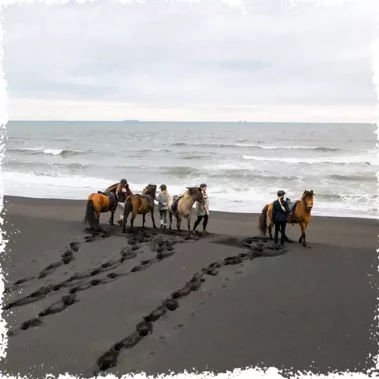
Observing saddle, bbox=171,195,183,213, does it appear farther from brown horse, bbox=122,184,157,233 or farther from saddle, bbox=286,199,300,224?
saddle, bbox=286,199,300,224

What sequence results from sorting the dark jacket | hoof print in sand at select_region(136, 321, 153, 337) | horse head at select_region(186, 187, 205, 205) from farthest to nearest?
horse head at select_region(186, 187, 205, 205), the dark jacket, hoof print in sand at select_region(136, 321, 153, 337)

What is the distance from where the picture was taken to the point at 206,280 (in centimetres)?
755

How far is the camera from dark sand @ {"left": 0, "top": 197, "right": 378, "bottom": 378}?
5.02 m

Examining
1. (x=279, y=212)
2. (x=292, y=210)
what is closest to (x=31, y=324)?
(x=279, y=212)

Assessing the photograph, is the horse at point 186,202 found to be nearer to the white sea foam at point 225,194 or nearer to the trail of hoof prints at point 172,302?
the trail of hoof prints at point 172,302

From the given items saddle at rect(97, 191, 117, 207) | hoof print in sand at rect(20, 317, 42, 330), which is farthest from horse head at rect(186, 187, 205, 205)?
hoof print in sand at rect(20, 317, 42, 330)

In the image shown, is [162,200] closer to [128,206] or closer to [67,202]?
[128,206]

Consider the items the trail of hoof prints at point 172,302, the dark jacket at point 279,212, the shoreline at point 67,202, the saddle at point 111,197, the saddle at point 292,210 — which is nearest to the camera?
the trail of hoof prints at point 172,302

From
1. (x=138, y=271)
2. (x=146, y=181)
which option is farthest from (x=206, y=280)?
(x=146, y=181)

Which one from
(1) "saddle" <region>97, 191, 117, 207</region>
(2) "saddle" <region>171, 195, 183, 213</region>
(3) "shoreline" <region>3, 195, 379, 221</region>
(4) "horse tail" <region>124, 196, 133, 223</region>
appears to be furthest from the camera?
(3) "shoreline" <region>3, 195, 379, 221</region>

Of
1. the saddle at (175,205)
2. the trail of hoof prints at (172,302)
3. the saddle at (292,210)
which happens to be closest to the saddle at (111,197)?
the saddle at (175,205)

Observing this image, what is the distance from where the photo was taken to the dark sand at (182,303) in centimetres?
502

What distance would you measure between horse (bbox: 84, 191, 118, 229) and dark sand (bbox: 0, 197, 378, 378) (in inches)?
17.2

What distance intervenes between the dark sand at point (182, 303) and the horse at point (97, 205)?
1.43 feet
